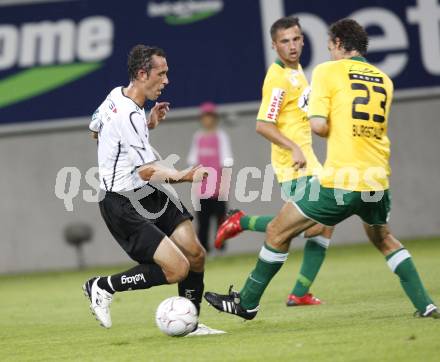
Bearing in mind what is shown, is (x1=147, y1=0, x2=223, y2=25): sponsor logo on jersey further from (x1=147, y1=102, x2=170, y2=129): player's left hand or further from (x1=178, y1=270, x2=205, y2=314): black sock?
(x1=178, y1=270, x2=205, y2=314): black sock

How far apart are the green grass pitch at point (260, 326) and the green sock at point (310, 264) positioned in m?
0.26

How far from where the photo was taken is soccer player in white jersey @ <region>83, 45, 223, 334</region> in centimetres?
788

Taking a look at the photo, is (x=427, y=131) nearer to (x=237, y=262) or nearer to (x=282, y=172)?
(x=237, y=262)

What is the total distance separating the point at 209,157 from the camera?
55.2ft

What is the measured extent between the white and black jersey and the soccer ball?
3.18 ft

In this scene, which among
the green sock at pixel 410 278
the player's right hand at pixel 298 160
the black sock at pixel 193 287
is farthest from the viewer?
the player's right hand at pixel 298 160

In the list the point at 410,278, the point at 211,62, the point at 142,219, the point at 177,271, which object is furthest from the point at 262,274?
the point at 211,62

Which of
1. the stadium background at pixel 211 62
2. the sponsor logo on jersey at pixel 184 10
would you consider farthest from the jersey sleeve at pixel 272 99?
the sponsor logo on jersey at pixel 184 10

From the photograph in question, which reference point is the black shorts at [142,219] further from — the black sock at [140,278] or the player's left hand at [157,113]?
the player's left hand at [157,113]

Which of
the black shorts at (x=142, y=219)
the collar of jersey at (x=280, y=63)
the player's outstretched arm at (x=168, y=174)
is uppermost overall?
the collar of jersey at (x=280, y=63)

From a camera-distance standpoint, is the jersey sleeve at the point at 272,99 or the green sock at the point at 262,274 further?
the jersey sleeve at the point at 272,99

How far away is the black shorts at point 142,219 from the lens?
7980 mm

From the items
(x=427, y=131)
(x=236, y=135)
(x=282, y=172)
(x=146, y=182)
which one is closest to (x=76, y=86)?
(x=236, y=135)

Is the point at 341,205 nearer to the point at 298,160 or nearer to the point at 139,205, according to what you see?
the point at 298,160
